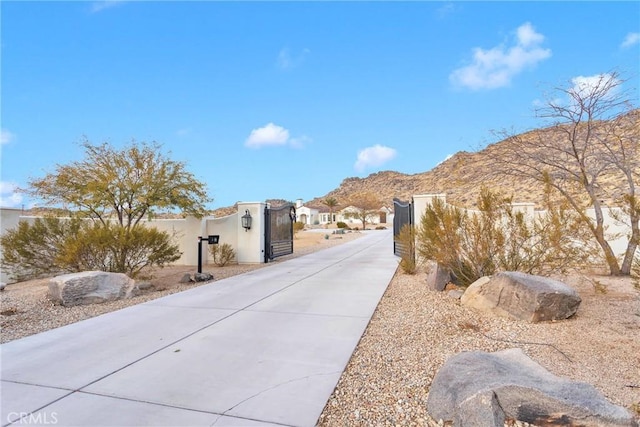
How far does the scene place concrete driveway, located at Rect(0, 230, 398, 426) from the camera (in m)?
2.97

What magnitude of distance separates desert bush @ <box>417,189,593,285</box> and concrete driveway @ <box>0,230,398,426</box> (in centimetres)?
194

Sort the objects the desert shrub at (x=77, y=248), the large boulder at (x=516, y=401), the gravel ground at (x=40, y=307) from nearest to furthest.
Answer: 1. the large boulder at (x=516, y=401)
2. the gravel ground at (x=40, y=307)
3. the desert shrub at (x=77, y=248)

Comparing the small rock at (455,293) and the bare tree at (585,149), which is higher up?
the bare tree at (585,149)

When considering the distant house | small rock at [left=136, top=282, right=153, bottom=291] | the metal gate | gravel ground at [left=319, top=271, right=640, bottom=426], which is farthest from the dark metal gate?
the distant house

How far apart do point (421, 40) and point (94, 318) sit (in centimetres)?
1302

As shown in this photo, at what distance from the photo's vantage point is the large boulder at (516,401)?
248 centimetres

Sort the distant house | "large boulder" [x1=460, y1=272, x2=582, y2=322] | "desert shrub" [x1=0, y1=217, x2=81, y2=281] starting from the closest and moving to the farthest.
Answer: "large boulder" [x1=460, y1=272, x2=582, y2=322] < "desert shrub" [x1=0, y1=217, x2=81, y2=281] < the distant house

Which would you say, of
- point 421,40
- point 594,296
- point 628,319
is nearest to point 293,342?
point 628,319

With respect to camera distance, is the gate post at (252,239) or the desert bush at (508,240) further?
the gate post at (252,239)

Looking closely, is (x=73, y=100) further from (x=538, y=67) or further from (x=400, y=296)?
Answer: (x=538, y=67)

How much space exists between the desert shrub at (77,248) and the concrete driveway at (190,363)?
2.28 m

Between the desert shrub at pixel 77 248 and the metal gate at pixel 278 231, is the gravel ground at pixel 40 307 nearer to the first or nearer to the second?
the desert shrub at pixel 77 248

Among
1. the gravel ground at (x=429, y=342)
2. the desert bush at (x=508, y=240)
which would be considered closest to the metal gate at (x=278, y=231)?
the gravel ground at (x=429, y=342)

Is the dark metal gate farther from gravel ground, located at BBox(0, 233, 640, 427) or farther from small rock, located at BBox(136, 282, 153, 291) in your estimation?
small rock, located at BBox(136, 282, 153, 291)
